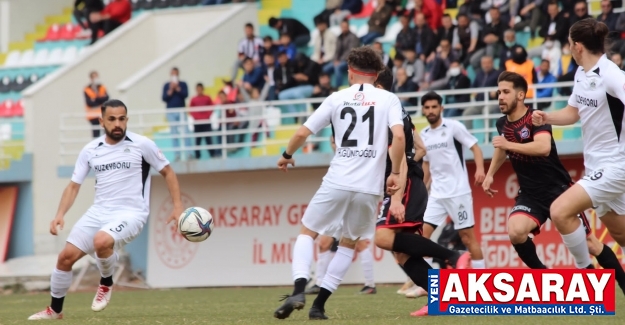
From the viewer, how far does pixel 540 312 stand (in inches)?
305

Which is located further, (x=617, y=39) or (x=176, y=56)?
(x=176, y=56)

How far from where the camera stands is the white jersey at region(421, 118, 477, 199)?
1370 cm

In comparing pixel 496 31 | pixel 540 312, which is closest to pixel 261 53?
pixel 496 31

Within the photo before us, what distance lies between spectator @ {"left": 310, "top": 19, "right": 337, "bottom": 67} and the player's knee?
11415mm

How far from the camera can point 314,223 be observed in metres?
8.95

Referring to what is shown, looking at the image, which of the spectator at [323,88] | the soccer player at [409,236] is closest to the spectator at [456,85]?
the spectator at [323,88]

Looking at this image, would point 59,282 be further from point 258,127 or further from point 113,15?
point 113,15

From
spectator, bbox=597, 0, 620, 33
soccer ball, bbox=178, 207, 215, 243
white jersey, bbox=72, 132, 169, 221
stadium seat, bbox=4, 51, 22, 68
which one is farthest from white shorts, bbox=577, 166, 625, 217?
stadium seat, bbox=4, 51, 22, 68

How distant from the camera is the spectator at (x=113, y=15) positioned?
26047 millimetres

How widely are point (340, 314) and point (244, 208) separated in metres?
10.2

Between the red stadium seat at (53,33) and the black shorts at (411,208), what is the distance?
64.9 ft

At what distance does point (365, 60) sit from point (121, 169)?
3136 millimetres

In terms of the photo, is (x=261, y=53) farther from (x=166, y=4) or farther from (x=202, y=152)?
(x=166, y=4)

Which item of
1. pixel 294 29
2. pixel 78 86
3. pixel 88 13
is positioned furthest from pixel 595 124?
pixel 88 13
